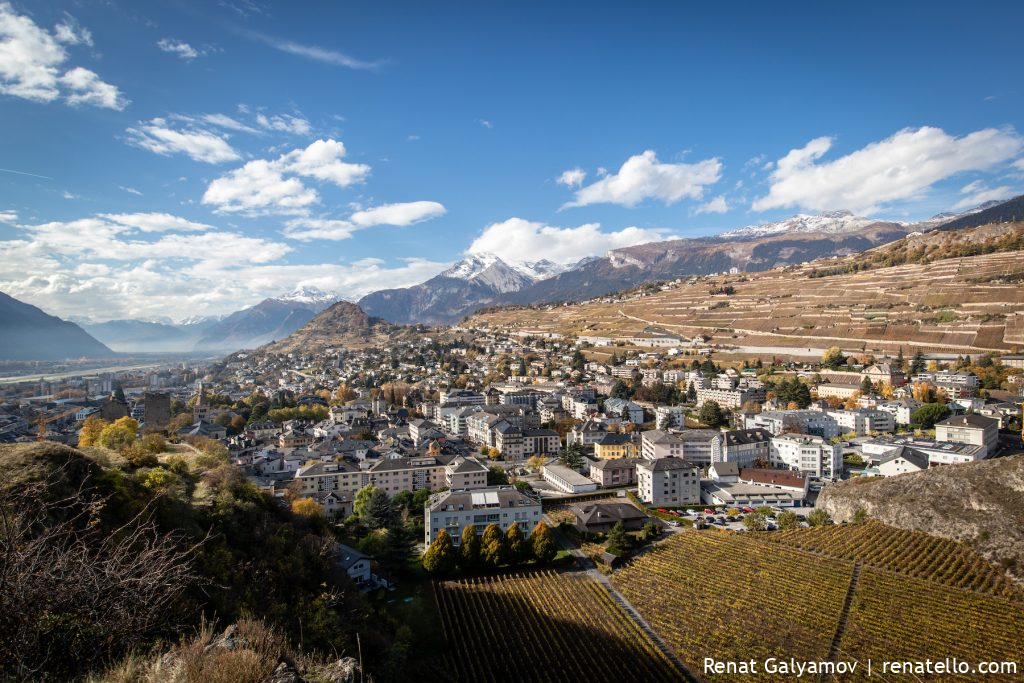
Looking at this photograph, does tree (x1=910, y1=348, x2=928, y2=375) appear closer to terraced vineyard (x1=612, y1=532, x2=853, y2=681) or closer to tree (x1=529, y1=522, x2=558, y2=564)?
terraced vineyard (x1=612, y1=532, x2=853, y2=681)

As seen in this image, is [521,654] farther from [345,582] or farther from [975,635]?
[975,635]

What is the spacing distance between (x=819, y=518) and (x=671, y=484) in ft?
18.7

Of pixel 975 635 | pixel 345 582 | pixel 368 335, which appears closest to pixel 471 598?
pixel 345 582

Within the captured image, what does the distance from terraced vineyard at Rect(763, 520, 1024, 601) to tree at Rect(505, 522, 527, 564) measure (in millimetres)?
8449

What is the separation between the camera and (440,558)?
1636 centimetres

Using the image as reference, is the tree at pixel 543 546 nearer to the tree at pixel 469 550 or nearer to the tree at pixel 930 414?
the tree at pixel 469 550

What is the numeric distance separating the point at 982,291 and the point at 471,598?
186ft

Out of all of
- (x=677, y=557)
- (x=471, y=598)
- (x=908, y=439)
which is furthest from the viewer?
(x=908, y=439)

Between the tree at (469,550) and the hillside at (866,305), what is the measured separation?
43677mm

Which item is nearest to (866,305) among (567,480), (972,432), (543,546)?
(972,432)

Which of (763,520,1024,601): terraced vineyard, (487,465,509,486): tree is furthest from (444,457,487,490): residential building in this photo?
(763,520,1024,601): terraced vineyard

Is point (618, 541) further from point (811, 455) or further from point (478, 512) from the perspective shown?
point (811, 455)

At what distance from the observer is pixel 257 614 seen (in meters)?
8.30

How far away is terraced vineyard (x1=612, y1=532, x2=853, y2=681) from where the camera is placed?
12.0 meters
